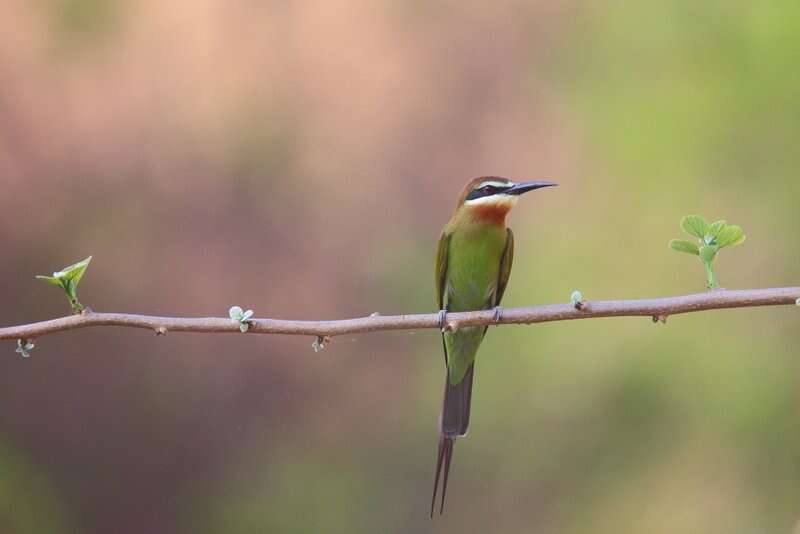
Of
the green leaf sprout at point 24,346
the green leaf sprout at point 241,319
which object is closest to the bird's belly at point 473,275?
the green leaf sprout at point 241,319

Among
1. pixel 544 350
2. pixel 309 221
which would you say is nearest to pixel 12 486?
pixel 309 221

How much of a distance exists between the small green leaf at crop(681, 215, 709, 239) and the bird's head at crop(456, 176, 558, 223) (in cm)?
83

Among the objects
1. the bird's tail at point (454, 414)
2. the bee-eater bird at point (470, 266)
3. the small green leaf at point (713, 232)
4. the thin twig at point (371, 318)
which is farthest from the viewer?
the bee-eater bird at point (470, 266)

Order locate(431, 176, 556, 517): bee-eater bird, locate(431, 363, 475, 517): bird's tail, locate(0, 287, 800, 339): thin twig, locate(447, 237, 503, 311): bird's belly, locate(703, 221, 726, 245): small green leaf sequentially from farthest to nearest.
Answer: locate(447, 237, 503, 311): bird's belly < locate(431, 176, 556, 517): bee-eater bird < locate(431, 363, 475, 517): bird's tail < locate(703, 221, 726, 245): small green leaf < locate(0, 287, 800, 339): thin twig

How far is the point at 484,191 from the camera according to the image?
7.38 ft

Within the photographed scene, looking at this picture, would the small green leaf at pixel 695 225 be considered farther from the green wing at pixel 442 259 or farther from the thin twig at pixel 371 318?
the green wing at pixel 442 259

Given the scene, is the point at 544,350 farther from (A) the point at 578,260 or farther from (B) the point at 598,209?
(B) the point at 598,209

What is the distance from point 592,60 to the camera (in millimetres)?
3242

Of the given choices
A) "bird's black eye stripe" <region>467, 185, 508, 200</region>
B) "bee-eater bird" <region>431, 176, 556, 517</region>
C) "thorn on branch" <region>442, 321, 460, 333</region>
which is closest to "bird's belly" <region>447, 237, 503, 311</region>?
"bee-eater bird" <region>431, 176, 556, 517</region>

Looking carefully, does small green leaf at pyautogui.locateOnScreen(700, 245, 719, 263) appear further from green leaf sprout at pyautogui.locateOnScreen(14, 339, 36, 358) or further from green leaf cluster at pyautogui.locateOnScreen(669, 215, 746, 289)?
green leaf sprout at pyautogui.locateOnScreen(14, 339, 36, 358)

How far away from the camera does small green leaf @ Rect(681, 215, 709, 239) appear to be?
1.33 m

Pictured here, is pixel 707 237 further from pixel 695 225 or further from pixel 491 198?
pixel 491 198

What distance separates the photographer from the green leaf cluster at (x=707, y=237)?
1332 millimetres

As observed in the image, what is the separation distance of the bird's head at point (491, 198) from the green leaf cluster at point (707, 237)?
837 mm
